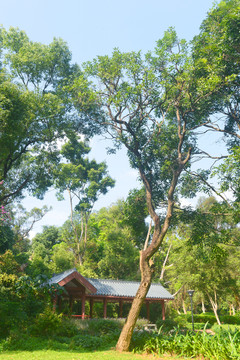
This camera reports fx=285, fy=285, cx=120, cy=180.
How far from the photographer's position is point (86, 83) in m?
13.5

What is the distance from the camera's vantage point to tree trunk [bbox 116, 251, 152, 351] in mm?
9852

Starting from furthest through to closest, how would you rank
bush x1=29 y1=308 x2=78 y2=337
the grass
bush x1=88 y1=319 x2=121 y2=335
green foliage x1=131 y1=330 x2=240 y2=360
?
bush x1=88 y1=319 x2=121 y2=335 → bush x1=29 y1=308 x2=78 y2=337 → the grass → green foliage x1=131 y1=330 x2=240 y2=360

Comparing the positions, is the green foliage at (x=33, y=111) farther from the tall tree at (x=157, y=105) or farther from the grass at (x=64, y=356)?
the grass at (x=64, y=356)

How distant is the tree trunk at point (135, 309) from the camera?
9852mm

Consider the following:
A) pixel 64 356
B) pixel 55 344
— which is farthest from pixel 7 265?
pixel 64 356

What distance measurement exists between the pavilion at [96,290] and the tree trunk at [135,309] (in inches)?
260

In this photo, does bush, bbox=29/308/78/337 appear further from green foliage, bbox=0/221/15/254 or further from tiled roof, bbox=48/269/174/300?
green foliage, bbox=0/221/15/254

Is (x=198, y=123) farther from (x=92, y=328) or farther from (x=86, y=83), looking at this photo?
(x=92, y=328)

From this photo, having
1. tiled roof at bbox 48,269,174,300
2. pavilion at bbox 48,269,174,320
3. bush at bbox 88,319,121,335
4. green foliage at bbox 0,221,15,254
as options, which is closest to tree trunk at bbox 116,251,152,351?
bush at bbox 88,319,121,335

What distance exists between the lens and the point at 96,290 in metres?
17.4

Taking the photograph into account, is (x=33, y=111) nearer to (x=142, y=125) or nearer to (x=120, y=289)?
(x=142, y=125)

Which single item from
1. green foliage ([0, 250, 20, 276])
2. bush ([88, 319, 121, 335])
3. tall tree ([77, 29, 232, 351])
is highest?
tall tree ([77, 29, 232, 351])

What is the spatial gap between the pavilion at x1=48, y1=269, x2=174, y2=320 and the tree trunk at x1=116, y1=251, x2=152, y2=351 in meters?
6.61

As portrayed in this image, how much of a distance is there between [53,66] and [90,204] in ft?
64.8
